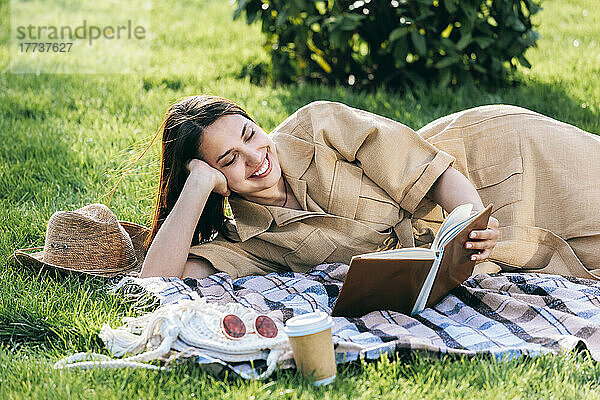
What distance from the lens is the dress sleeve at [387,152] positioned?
307cm

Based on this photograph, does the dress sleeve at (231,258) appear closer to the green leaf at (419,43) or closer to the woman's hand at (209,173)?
the woman's hand at (209,173)

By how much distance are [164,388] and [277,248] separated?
1.06 m

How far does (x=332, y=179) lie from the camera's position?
10.3 feet

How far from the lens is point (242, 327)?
2381mm

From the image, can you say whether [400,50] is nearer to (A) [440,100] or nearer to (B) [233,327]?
(A) [440,100]

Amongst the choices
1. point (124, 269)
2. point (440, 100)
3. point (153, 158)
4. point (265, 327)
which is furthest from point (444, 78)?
point (265, 327)

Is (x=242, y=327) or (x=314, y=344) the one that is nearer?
(x=314, y=344)

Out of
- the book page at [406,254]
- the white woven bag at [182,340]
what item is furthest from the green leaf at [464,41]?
the white woven bag at [182,340]

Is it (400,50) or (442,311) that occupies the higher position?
(400,50)

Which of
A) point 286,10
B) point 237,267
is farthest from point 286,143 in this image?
point 286,10

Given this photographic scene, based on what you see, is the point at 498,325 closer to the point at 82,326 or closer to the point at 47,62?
the point at 82,326

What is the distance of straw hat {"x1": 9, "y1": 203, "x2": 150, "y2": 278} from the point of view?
10.2 feet

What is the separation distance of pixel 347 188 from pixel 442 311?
24.6 inches

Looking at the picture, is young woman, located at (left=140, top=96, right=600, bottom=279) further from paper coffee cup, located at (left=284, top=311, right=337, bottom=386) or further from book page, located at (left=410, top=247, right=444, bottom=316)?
paper coffee cup, located at (left=284, top=311, right=337, bottom=386)
